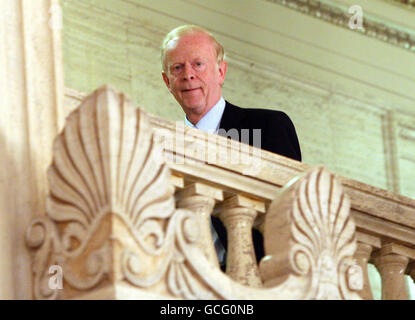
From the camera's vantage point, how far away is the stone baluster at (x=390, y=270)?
151 inches

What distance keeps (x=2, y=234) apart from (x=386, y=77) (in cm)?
656

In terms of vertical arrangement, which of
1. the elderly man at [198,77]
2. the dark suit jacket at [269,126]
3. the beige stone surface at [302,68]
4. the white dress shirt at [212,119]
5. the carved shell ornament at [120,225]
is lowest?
the carved shell ornament at [120,225]

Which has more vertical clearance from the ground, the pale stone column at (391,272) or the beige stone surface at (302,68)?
the beige stone surface at (302,68)

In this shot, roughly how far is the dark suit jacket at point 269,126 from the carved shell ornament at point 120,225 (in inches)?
47.4

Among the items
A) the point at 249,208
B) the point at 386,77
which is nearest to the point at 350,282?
the point at 249,208

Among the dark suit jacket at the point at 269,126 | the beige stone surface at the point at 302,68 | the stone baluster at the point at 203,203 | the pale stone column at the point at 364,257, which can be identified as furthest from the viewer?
the beige stone surface at the point at 302,68

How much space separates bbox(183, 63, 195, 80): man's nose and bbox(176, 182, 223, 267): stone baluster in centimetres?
146

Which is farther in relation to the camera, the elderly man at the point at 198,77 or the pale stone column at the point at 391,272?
the elderly man at the point at 198,77

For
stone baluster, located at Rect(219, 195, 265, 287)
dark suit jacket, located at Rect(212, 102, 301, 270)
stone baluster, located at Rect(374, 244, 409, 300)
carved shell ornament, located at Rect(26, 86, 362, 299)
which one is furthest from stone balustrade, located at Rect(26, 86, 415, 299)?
dark suit jacket, located at Rect(212, 102, 301, 270)

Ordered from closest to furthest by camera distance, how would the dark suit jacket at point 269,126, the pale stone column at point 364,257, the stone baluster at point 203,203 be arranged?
the stone baluster at point 203,203 → the pale stone column at point 364,257 → the dark suit jacket at point 269,126

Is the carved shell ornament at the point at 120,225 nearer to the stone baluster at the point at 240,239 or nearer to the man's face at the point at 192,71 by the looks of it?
A: the stone baluster at the point at 240,239

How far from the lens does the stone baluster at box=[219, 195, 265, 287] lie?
11.2 ft

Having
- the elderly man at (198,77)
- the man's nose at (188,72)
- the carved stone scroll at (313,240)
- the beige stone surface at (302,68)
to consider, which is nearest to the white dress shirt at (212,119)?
the elderly man at (198,77)

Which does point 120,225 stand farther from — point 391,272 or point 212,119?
point 212,119
